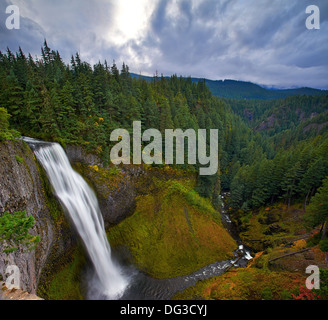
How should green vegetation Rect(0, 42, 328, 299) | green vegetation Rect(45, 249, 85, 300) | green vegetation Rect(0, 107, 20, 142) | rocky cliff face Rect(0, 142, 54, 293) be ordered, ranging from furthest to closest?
green vegetation Rect(0, 42, 328, 299) → green vegetation Rect(45, 249, 85, 300) → green vegetation Rect(0, 107, 20, 142) → rocky cliff face Rect(0, 142, 54, 293)

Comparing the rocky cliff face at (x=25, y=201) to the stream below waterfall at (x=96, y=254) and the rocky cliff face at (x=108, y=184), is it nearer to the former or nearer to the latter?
the stream below waterfall at (x=96, y=254)

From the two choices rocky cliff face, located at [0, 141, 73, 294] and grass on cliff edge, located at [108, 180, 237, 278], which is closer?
rocky cliff face, located at [0, 141, 73, 294]

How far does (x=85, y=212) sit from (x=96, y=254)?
19.5ft

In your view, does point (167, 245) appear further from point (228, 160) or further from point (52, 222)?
point (228, 160)

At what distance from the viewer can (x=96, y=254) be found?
23250 millimetres

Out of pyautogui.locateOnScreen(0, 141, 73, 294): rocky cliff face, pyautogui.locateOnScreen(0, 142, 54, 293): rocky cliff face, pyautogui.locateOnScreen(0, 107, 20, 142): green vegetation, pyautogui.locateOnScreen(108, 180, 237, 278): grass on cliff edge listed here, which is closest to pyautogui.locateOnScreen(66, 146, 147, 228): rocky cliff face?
pyautogui.locateOnScreen(108, 180, 237, 278): grass on cliff edge

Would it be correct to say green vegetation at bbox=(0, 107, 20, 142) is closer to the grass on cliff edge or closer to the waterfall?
the waterfall

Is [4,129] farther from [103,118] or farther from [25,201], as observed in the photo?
[103,118]

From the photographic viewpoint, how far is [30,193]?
16609 millimetres

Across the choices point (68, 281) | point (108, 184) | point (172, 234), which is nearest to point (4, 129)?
point (108, 184)

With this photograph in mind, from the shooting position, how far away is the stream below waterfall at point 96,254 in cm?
2091

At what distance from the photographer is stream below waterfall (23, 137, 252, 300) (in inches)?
823
